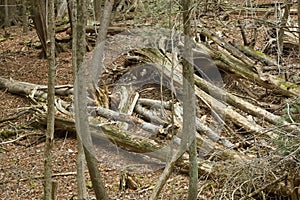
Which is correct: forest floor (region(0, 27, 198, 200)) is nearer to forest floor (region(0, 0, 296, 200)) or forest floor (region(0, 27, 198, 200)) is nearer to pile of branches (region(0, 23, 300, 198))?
forest floor (region(0, 0, 296, 200))

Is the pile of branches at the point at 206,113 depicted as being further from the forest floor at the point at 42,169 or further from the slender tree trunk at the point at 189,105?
the slender tree trunk at the point at 189,105

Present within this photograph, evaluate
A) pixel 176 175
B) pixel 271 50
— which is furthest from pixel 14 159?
pixel 271 50

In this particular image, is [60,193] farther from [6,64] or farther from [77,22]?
[6,64]

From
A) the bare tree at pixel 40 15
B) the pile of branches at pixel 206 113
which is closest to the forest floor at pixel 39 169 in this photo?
the pile of branches at pixel 206 113

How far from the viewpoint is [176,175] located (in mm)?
6391

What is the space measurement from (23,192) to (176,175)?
7.82ft

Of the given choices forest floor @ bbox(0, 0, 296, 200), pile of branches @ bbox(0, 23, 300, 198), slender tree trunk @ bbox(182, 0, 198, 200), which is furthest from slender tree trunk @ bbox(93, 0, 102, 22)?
slender tree trunk @ bbox(182, 0, 198, 200)

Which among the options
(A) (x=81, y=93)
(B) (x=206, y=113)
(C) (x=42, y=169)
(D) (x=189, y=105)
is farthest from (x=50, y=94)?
(B) (x=206, y=113)

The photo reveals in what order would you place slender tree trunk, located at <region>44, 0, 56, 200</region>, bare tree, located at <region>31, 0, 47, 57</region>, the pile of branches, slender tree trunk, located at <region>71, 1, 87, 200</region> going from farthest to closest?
bare tree, located at <region>31, 0, 47, 57</region>, the pile of branches, slender tree trunk, located at <region>44, 0, 56, 200</region>, slender tree trunk, located at <region>71, 1, 87, 200</region>

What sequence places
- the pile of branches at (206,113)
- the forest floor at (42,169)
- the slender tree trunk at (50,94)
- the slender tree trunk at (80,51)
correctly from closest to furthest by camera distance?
the slender tree trunk at (80,51) → the slender tree trunk at (50,94) → the pile of branches at (206,113) → the forest floor at (42,169)

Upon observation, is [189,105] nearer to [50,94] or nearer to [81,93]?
[81,93]

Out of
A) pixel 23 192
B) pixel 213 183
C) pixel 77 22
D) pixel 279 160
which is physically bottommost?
pixel 23 192

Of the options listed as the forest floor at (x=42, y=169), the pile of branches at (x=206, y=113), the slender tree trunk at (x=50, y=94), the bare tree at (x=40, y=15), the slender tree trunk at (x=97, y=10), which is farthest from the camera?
the slender tree trunk at (x=97, y=10)

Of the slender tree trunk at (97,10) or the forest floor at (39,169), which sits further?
the slender tree trunk at (97,10)
